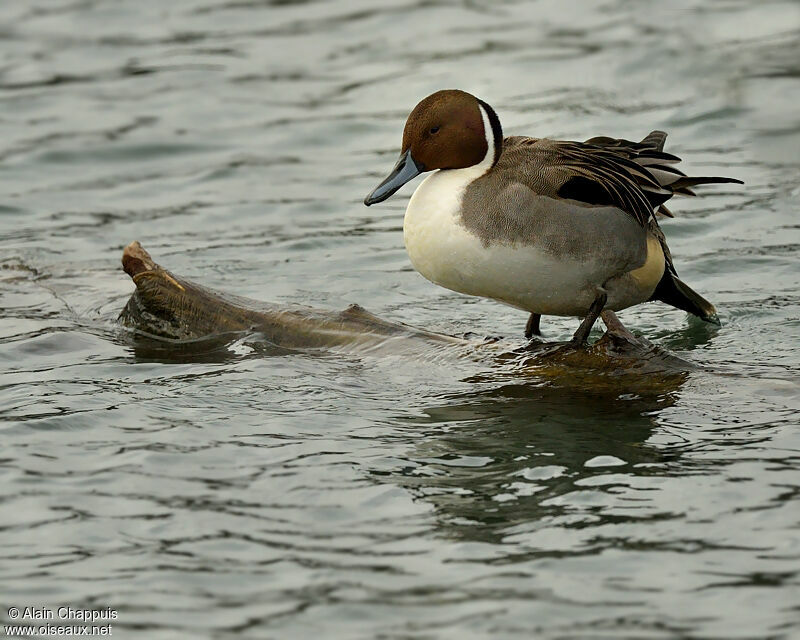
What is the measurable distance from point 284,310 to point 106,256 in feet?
8.23

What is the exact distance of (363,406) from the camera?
5.79 m

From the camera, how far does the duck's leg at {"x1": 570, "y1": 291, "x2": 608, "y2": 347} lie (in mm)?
6066

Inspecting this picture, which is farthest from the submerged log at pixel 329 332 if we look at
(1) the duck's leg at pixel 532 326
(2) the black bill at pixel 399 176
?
(2) the black bill at pixel 399 176

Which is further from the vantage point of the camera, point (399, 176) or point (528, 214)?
point (399, 176)

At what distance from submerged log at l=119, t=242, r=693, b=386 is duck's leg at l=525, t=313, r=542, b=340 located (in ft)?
1.38

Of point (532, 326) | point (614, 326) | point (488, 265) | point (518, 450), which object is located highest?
point (488, 265)

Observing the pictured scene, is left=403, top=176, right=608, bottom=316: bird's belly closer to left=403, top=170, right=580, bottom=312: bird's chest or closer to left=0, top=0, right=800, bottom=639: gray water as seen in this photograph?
left=403, top=170, right=580, bottom=312: bird's chest

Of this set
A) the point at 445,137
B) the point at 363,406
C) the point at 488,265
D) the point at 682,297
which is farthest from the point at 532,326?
the point at 363,406

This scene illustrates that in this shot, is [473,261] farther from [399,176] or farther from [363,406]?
[363,406]

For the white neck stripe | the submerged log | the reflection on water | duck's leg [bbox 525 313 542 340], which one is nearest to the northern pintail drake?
the white neck stripe

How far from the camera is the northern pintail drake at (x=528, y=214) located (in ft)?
19.1

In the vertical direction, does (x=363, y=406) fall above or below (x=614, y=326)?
below

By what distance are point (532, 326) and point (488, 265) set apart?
95 centimetres

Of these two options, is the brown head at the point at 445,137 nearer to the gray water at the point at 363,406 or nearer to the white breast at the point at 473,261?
the white breast at the point at 473,261
